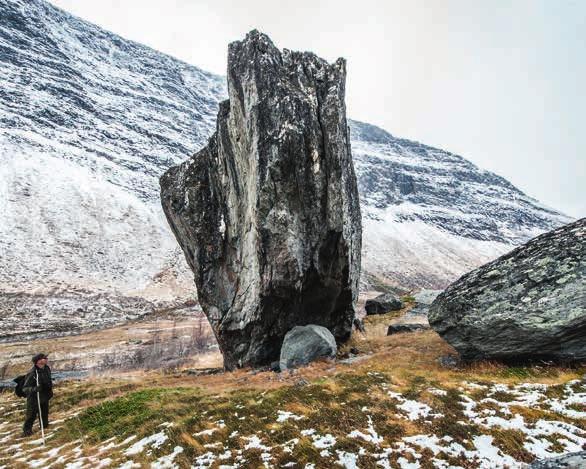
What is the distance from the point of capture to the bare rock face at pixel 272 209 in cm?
2417

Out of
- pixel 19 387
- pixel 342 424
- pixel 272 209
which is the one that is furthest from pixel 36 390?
pixel 272 209

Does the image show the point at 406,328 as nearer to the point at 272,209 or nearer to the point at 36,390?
the point at 272,209

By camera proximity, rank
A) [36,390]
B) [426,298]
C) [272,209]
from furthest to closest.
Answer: [426,298] → [272,209] → [36,390]

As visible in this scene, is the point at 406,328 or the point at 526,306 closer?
the point at 526,306

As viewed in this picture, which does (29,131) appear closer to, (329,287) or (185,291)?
(185,291)

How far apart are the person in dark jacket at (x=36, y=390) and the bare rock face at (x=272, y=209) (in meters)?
12.2

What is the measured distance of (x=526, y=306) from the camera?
1527 centimetres

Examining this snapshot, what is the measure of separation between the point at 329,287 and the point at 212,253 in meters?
9.54

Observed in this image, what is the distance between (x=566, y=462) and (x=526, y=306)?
364 inches

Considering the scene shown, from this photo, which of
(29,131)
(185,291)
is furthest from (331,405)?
(29,131)

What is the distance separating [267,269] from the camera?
24250mm

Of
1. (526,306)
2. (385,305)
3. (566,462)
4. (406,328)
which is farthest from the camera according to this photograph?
(385,305)

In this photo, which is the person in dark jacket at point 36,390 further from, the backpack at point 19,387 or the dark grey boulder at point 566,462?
the dark grey boulder at point 566,462

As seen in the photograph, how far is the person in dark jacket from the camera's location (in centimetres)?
1606
